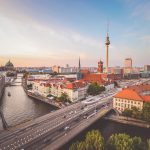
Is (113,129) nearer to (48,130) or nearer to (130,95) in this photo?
(130,95)

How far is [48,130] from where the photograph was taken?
108 feet

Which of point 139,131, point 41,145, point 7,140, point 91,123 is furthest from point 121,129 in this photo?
point 7,140

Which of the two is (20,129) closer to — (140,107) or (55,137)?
(55,137)

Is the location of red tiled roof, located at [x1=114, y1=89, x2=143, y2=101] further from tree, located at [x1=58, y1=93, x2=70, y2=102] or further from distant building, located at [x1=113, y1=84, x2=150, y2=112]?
tree, located at [x1=58, y1=93, x2=70, y2=102]

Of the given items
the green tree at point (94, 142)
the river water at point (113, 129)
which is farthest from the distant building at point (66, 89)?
the green tree at point (94, 142)

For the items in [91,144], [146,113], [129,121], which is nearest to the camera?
[91,144]

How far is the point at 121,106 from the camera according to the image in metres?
49.1

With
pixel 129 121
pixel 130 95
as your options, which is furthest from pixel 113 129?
pixel 130 95

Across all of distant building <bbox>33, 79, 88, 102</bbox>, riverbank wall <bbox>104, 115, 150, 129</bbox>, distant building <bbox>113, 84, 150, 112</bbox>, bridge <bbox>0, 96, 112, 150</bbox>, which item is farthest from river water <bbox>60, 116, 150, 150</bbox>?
distant building <bbox>33, 79, 88, 102</bbox>

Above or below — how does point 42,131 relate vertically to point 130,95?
below

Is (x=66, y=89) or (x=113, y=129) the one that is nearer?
(x=113, y=129)

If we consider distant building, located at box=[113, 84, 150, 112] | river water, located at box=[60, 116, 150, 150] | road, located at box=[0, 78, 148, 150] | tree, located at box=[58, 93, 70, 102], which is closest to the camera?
road, located at box=[0, 78, 148, 150]

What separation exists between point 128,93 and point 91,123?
15999 mm

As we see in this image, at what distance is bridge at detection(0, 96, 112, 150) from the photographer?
27.6m
